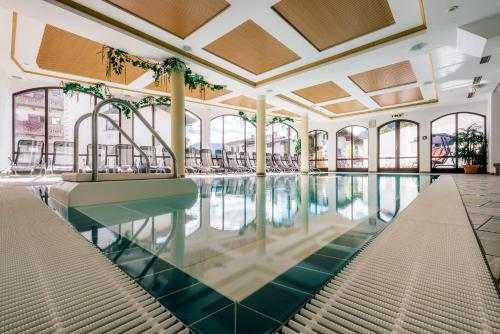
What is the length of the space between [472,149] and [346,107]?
5.74 meters

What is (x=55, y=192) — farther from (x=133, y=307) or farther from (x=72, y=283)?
(x=133, y=307)

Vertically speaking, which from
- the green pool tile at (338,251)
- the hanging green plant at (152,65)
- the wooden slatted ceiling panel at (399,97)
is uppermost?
the wooden slatted ceiling panel at (399,97)

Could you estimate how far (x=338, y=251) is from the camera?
1.21 meters

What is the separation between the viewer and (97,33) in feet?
18.2

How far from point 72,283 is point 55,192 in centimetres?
273

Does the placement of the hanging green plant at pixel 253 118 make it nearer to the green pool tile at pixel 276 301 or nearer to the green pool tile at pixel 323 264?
the green pool tile at pixel 323 264

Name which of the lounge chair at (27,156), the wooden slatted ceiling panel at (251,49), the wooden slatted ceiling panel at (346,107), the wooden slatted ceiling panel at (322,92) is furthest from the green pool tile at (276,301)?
the wooden slatted ceiling panel at (346,107)

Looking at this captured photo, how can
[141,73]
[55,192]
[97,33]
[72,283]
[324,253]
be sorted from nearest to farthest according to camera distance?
[72,283], [324,253], [55,192], [97,33], [141,73]

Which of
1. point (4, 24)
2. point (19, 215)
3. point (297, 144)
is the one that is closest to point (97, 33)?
point (4, 24)

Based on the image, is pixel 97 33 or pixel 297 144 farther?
pixel 297 144

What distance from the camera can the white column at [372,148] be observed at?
49.2 ft

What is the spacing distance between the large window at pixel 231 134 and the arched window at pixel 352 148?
5886 mm

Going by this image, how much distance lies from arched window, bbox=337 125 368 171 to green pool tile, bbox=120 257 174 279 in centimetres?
1647

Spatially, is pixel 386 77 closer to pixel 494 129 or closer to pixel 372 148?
pixel 494 129
